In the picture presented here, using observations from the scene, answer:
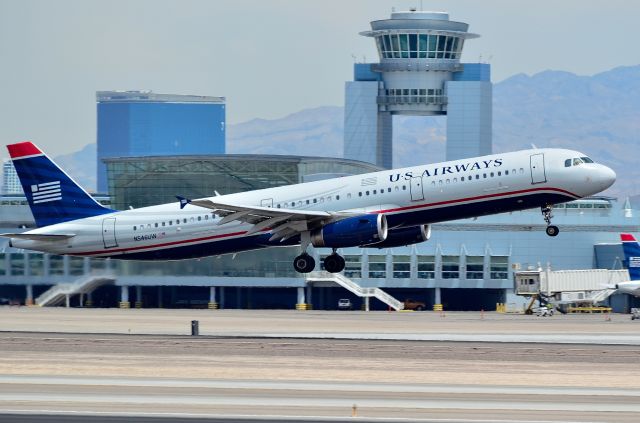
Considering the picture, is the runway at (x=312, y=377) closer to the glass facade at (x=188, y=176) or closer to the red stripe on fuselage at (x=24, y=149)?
the red stripe on fuselage at (x=24, y=149)

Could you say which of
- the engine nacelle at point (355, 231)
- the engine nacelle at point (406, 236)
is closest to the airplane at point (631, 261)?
the engine nacelle at point (406, 236)

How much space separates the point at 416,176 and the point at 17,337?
22311 mm

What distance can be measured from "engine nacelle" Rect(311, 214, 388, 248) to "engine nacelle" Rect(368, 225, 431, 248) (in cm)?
303

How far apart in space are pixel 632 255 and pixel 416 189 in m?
52.1

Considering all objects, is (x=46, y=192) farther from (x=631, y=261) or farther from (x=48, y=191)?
(x=631, y=261)

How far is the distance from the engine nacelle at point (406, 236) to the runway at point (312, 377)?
5.13 metres

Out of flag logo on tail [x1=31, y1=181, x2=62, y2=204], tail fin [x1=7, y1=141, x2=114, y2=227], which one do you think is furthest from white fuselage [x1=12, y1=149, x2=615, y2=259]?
flag logo on tail [x1=31, y1=181, x2=62, y2=204]

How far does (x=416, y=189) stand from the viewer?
213 ft

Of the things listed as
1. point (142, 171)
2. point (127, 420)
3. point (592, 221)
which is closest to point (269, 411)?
point (127, 420)

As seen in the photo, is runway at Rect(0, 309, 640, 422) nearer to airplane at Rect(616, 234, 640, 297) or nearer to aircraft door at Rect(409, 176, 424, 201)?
aircraft door at Rect(409, 176, 424, 201)

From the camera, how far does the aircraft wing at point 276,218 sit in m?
65.6

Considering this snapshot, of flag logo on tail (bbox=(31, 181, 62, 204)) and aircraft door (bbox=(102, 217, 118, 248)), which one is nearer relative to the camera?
aircraft door (bbox=(102, 217, 118, 248))

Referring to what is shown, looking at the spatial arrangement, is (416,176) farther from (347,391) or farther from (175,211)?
(347,391)

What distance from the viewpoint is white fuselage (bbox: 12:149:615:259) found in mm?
63781
